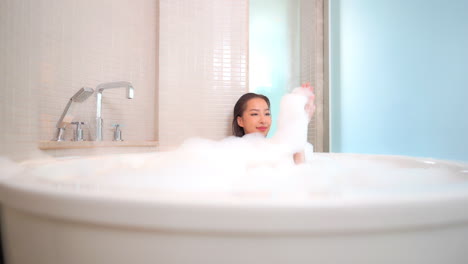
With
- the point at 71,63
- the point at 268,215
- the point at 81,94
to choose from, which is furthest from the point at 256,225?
the point at 71,63

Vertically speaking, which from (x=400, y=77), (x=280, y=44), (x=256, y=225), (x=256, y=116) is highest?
(x=280, y=44)

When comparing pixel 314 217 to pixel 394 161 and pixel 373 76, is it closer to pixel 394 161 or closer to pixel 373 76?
pixel 394 161

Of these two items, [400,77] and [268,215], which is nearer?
[268,215]

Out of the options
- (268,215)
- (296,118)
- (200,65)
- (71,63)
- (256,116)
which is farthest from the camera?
(200,65)

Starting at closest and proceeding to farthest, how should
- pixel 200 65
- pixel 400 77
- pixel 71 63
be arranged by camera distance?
pixel 71 63 → pixel 400 77 → pixel 200 65

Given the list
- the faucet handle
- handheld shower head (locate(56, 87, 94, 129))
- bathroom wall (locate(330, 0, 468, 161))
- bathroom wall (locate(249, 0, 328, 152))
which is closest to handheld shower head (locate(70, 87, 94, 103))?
handheld shower head (locate(56, 87, 94, 129))

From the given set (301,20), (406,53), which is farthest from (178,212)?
(301,20)

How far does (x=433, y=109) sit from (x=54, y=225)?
1.73m

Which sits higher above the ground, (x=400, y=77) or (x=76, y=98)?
(x=400, y=77)

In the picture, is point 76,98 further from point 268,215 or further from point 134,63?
point 268,215

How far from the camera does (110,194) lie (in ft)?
1.21

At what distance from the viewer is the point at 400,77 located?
1.81m

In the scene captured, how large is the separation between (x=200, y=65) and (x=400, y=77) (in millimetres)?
1294

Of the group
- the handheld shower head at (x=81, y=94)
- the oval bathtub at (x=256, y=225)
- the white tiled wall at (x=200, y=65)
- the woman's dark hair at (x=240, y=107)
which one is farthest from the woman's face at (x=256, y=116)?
the oval bathtub at (x=256, y=225)
